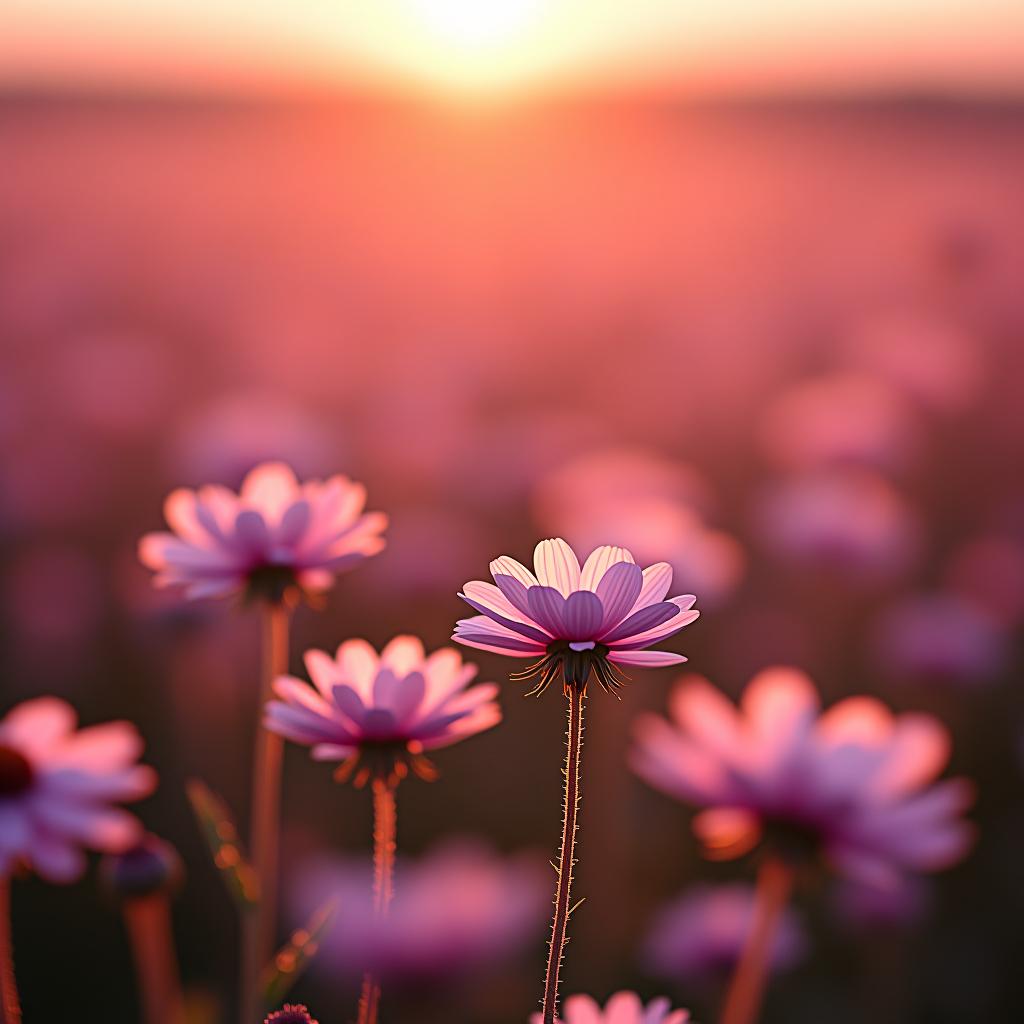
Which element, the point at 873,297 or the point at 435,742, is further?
the point at 873,297

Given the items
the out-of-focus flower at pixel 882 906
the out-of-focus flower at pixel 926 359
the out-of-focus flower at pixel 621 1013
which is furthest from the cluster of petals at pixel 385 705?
the out-of-focus flower at pixel 926 359

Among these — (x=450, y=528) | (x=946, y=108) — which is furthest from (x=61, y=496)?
(x=946, y=108)

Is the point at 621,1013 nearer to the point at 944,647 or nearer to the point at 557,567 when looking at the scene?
the point at 557,567

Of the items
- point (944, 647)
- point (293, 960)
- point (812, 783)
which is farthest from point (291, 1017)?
point (944, 647)

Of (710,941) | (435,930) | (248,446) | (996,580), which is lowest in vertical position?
(710,941)

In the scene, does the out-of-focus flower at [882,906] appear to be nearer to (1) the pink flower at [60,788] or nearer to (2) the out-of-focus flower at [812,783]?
(2) the out-of-focus flower at [812,783]

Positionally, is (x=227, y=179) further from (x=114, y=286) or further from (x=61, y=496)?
(x=61, y=496)

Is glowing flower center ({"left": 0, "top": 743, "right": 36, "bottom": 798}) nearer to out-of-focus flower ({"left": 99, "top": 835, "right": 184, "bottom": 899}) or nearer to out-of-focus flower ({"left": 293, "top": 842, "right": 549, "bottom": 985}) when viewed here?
out-of-focus flower ({"left": 99, "top": 835, "right": 184, "bottom": 899})
